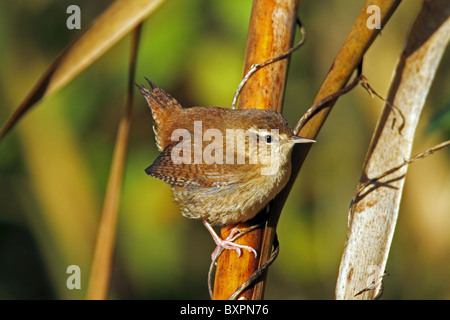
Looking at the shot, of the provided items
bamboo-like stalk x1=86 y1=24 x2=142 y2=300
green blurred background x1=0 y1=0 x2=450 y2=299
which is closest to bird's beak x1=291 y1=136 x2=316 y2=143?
bamboo-like stalk x1=86 y1=24 x2=142 y2=300

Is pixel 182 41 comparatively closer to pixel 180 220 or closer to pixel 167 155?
pixel 167 155

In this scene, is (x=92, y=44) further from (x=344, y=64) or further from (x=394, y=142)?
(x=394, y=142)

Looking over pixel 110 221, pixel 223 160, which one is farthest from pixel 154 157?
pixel 110 221

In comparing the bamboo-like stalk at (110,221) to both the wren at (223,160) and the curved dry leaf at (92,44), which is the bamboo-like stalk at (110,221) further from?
the wren at (223,160)

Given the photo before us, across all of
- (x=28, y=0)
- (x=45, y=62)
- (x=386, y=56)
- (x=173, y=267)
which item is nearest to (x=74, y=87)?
(x=45, y=62)

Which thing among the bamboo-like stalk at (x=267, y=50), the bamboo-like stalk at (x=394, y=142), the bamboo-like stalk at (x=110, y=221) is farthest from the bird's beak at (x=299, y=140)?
the bamboo-like stalk at (x=110, y=221)
